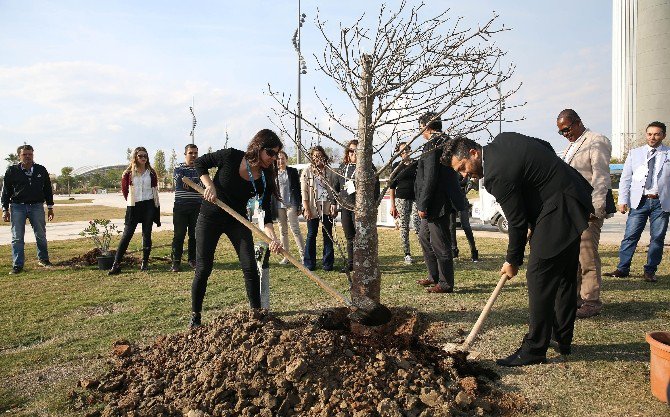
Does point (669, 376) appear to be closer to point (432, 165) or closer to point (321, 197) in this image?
point (432, 165)

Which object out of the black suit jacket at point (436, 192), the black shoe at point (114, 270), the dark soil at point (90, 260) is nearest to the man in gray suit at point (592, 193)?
the black suit jacket at point (436, 192)

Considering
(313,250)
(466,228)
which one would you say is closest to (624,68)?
(466,228)

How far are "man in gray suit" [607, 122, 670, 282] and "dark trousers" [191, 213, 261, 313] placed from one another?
5310 mm

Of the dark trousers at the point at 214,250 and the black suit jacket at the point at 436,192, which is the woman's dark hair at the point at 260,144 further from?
the black suit jacket at the point at 436,192

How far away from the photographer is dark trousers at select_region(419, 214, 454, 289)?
5.94m

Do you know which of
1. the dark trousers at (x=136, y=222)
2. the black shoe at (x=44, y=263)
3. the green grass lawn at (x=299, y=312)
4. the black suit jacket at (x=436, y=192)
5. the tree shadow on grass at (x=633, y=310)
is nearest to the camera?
the green grass lawn at (x=299, y=312)

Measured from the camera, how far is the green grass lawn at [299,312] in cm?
346

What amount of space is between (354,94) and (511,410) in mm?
2722

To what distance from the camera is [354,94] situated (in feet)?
13.8

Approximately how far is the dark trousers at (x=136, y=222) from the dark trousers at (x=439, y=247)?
478 cm

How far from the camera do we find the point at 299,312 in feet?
18.0

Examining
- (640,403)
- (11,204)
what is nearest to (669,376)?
(640,403)

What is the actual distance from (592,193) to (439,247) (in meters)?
1.79

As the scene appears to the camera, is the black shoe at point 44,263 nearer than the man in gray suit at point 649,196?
No
